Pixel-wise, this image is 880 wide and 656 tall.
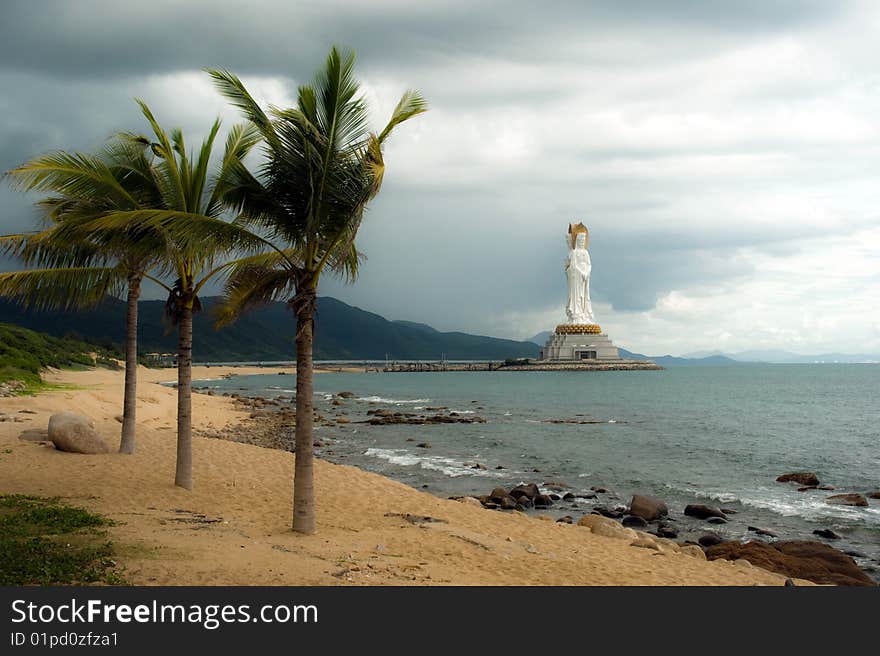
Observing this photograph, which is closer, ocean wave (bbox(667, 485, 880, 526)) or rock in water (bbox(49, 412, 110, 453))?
rock in water (bbox(49, 412, 110, 453))

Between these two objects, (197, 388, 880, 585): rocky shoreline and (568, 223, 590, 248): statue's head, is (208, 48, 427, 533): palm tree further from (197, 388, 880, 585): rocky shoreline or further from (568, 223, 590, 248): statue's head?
(568, 223, 590, 248): statue's head

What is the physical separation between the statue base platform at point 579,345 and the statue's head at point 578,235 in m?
17.8

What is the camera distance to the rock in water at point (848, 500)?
69.3ft

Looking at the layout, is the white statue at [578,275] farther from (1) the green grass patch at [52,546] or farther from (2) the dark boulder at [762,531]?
(1) the green grass patch at [52,546]

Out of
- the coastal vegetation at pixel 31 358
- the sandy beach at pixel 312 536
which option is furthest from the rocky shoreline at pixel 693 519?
the coastal vegetation at pixel 31 358

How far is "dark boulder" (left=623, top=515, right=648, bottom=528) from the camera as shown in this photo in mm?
17875

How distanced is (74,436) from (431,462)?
46.7ft

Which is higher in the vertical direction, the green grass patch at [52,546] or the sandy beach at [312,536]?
the green grass patch at [52,546]

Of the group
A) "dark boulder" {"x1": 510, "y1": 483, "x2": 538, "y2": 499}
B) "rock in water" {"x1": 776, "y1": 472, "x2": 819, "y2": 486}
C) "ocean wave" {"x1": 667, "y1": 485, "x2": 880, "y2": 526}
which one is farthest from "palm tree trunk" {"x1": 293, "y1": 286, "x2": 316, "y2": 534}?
"rock in water" {"x1": 776, "y1": 472, "x2": 819, "y2": 486}

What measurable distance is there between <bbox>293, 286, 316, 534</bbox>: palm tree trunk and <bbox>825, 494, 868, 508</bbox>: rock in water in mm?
17722

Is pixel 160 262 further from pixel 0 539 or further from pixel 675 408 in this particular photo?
pixel 675 408

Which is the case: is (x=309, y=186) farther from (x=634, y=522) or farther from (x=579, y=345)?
(x=579, y=345)
